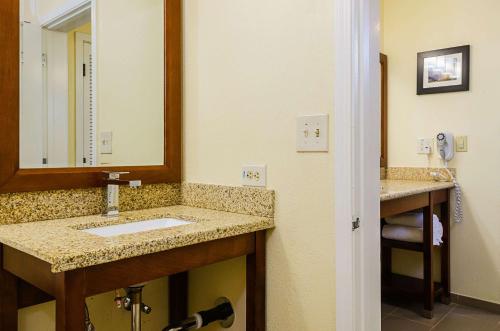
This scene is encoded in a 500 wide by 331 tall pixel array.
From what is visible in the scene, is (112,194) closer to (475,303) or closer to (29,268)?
(29,268)

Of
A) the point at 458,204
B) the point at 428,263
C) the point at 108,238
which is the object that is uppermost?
the point at 108,238

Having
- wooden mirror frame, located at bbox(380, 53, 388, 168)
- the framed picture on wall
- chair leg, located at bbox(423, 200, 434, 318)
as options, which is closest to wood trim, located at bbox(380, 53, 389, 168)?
wooden mirror frame, located at bbox(380, 53, 388, 168)

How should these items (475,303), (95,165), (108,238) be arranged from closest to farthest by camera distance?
(108,238)
(95,165)
(475,303)

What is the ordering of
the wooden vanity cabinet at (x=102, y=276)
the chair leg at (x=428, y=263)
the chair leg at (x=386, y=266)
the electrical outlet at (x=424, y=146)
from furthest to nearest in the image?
the chair leg at (x=386, y=266), the electrical outlet at (x=424, y=146), the chair leg at (x=428, y=263), the wooden vanity cabinet at (x=102, y=276)

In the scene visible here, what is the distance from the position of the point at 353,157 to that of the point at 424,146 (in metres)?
1.91

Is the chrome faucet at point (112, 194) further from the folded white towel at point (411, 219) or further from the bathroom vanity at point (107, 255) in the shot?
the folded white towel at point (411, 219)

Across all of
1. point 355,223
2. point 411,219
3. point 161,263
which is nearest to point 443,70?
point 411,219

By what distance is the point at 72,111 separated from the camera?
4.78ft

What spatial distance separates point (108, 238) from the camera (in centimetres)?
104

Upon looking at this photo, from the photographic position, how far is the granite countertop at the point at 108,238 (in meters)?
0.91

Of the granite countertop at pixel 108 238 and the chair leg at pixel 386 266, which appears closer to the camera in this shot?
the granite countertop at pixel 108 238

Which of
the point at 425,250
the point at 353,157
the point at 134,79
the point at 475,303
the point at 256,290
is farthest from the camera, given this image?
the point at 475,303

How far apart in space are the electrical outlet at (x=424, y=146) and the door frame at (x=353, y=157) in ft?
5.88

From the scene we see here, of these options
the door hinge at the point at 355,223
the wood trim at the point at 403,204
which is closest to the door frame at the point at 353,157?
the door hinge at the point at 355,223
